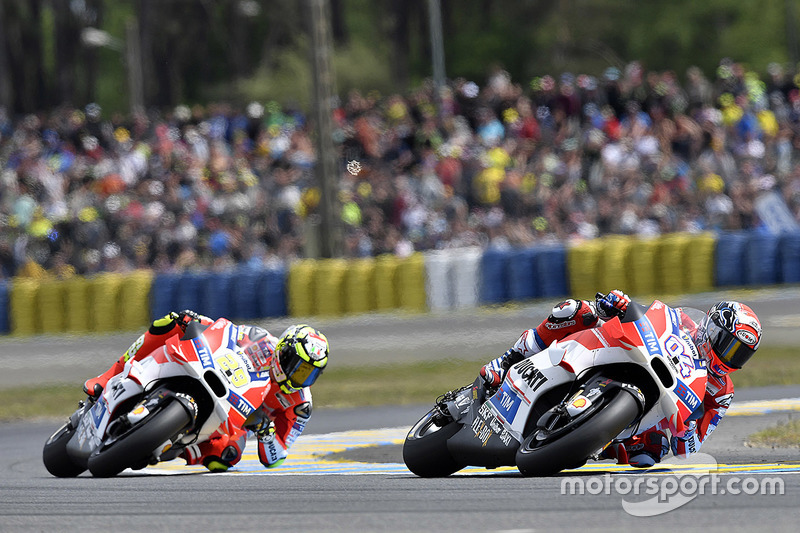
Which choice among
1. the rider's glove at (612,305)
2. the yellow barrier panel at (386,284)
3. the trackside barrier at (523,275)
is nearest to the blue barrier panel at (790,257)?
the trackside barrier at (523,275)

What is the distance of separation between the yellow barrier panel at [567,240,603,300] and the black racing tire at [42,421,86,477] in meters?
11.4

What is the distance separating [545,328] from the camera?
24.2 feet

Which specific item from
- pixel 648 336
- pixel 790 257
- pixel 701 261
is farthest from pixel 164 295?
pixel 648 336

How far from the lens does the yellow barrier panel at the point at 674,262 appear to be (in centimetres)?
1858

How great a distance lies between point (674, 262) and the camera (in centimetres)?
1864

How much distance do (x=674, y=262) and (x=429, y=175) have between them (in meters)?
4.85

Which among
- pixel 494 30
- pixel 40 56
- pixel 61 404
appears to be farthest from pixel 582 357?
pixel 40 56

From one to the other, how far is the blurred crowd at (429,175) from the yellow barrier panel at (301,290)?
5.28 feet

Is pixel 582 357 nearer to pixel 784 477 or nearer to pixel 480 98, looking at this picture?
pixel 784 477

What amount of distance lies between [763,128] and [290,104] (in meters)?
9.11

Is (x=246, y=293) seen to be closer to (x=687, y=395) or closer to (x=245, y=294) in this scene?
(x=245, y=294)

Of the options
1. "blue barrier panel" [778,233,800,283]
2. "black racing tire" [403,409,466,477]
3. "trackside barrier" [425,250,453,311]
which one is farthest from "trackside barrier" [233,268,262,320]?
"black racing tire" [403,409,466,477]

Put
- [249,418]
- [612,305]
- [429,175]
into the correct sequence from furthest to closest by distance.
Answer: [429,175] < [249,418] < [612,305]

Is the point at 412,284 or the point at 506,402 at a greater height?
the point at 506,402
